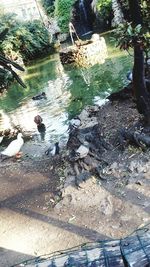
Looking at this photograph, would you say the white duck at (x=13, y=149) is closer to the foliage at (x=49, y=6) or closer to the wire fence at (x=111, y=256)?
the wire fence at (x=111, y=256)

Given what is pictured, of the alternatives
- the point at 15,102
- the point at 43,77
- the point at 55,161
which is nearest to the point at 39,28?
the point at 43,77

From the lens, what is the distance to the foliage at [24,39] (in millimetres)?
26234

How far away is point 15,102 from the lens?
1578 cm

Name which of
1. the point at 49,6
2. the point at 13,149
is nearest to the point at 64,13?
the point at 49,6

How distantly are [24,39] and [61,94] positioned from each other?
1440 cm

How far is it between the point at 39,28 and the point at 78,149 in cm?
2439

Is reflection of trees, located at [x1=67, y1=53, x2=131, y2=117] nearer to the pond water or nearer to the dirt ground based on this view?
the pond water

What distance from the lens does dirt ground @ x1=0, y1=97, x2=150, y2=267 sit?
579cm

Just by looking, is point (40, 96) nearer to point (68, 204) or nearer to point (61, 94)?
point (61, 94)

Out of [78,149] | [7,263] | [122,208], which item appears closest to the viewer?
[7,263]

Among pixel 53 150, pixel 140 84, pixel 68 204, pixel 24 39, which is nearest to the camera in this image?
pixel 68 204

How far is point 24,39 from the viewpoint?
2762 cm

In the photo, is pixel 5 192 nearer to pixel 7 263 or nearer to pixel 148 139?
pixel 7 263

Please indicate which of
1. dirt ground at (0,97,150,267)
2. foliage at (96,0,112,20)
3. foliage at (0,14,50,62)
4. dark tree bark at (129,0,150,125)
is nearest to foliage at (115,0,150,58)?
dark tree bark at (129,0,150,125)
